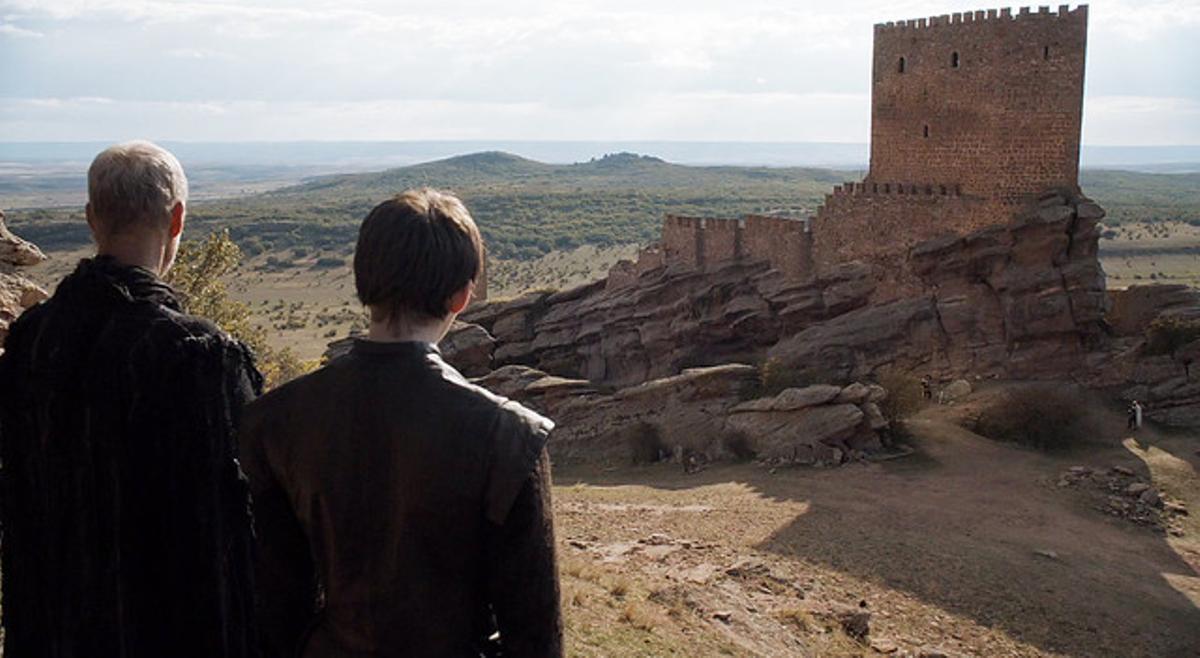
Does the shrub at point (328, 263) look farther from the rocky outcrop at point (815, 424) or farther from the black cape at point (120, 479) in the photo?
the black cape at point (120, 479)

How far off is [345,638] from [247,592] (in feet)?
2.17

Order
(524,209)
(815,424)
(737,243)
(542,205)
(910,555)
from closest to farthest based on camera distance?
1. (910,555)
2. (815,424)
3. (737,243)
4. (524,209)
5. (542,205)

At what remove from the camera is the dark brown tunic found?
2.80 m

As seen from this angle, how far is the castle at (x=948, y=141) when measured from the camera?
2141 cm

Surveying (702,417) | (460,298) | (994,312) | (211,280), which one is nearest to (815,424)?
(702,417)

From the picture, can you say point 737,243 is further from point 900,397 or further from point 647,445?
point 900,397

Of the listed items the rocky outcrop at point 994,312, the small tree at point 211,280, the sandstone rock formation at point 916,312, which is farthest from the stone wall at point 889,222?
the small tree at point 211,280

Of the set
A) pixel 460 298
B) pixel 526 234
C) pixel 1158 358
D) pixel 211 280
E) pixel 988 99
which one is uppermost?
pixel 988 99

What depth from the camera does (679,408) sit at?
22156mm

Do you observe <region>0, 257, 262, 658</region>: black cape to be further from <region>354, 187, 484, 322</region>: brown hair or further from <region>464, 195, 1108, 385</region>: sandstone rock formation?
<region>464, 195, 1108, 385</region>: sandstone rock formation

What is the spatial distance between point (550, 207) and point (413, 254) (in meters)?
90.7

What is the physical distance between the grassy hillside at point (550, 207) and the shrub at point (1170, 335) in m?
53.7

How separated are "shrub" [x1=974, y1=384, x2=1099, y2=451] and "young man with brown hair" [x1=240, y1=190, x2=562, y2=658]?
60.2ft

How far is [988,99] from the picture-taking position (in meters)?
22.1
